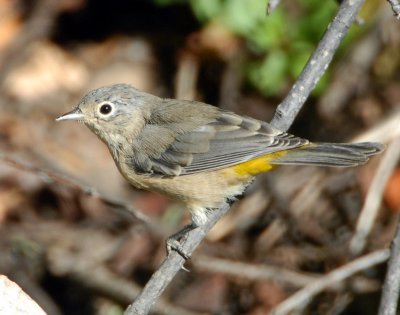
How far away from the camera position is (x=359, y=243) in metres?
6.34

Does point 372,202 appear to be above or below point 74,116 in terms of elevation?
above

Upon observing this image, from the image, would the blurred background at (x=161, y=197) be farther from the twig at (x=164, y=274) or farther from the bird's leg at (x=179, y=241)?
the twig at (x=164, y=274)

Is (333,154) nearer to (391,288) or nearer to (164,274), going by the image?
(391,288)

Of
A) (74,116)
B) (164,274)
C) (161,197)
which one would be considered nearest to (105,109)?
(74,116)

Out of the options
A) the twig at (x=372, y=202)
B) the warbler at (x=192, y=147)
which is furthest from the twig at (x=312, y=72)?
the twig at (x=372, y=202)

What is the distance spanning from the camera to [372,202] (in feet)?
20.6

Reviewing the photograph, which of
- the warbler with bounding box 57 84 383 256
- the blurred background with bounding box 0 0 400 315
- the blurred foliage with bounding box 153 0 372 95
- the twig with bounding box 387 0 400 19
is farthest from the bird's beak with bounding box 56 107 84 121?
the blurred foliage with bounding box 153 0 372 95

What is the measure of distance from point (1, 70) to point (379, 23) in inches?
170

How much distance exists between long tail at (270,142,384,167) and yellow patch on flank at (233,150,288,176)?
3 centimetres

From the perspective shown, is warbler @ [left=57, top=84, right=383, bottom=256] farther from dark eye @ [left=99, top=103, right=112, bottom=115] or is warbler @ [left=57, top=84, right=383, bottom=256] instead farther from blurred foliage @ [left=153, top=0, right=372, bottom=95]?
blurred foliage @ [left=153, top=0, right=372, bottom=95]

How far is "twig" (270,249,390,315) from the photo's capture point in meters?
5.25

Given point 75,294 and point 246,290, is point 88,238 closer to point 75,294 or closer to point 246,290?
point 75,294

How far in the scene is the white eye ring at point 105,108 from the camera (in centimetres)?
553

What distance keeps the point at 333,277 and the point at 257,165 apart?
1.06 meters
